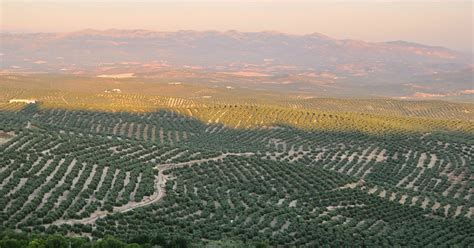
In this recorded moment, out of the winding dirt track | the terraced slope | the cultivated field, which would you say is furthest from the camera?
the cultivated field

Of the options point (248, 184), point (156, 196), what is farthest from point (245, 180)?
point (156, 196)

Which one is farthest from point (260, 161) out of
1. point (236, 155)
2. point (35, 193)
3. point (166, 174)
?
point (35, 193)

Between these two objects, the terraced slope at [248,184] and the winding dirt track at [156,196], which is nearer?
the winding dirt track at [156,196]

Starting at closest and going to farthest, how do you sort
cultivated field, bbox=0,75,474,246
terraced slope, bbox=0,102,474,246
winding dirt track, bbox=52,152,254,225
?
winding dirt track, bbox=52,152,254,225 → terraced slope, bbox=0,102,474,246 → cultivated field, bbox=0,75,474,246

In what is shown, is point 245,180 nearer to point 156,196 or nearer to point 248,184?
point 248,184

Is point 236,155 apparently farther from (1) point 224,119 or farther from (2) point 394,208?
(1) point 224,119

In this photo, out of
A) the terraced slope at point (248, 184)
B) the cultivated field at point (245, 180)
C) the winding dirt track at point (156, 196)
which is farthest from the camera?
the cultivated field at point (245, 180)

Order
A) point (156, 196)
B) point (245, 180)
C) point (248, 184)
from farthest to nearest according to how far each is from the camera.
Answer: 1. point (245, 180)
2. point (248, 184)
3. point (156, 196)

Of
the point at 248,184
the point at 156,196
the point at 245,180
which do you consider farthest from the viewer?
the point at 245,180

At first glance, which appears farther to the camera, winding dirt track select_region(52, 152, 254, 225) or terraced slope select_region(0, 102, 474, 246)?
terraced slope select_region(0, 102, 474, 246)
